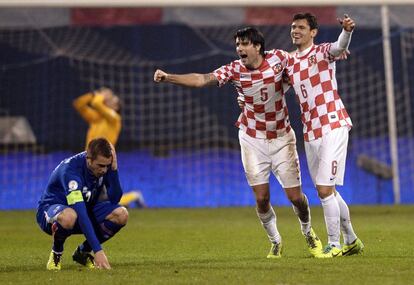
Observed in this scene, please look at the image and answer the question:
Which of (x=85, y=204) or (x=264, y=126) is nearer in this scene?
(x=85, y=204)

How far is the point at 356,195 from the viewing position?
2025 centimetres

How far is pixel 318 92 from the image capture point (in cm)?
842

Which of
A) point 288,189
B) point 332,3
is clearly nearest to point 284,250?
point 288,189

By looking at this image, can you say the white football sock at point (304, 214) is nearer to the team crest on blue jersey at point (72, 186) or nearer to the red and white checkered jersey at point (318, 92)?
the red and white checkered jersey at point (318, 92)

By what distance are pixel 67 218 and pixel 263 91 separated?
213cm

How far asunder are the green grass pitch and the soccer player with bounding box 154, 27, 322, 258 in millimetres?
397

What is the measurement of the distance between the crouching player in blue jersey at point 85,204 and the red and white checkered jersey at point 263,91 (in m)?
1.52

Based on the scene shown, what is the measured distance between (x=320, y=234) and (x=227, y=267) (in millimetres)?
4129

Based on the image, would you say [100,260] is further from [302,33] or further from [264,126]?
[302,33]

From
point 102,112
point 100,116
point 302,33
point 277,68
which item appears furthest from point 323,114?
point 100,116

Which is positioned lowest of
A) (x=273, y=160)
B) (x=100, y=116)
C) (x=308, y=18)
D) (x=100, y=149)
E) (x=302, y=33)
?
(x=100, y=116)

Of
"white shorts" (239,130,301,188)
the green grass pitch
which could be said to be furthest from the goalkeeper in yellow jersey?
"white shorts" (239,130,301,188)

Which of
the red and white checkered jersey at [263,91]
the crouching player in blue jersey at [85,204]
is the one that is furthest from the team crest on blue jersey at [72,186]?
the red and white checkered jersey at [263,91]

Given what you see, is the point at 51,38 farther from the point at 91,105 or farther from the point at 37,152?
the point at 91,105
